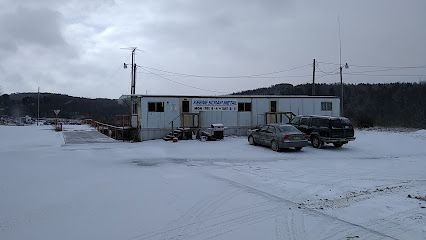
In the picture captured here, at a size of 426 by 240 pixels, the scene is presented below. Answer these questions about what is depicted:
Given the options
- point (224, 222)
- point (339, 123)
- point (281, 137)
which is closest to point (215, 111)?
point (281, 137)

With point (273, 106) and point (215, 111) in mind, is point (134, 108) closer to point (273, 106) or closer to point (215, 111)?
point (215, 111)

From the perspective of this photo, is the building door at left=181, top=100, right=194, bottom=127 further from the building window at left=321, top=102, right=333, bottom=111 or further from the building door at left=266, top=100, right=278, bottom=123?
the building window at left=321, top=102, right=333, bottom=111

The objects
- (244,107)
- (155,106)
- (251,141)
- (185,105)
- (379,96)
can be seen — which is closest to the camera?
(251,141)

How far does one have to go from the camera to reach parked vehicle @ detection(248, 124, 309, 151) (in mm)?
22531

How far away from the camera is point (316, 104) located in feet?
113

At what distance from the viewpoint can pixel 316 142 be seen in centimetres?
2459

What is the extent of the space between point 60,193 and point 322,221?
654cm

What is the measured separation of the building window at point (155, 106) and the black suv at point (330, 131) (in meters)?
10.9

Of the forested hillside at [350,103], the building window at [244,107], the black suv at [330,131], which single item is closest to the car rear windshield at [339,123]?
the black suv at [330,131]

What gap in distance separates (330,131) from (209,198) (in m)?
15.3

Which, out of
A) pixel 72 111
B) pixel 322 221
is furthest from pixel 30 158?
pixel 72 111

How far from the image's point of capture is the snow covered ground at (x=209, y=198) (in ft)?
23.9

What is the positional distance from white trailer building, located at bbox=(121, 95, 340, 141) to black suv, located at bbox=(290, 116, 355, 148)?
8133mm

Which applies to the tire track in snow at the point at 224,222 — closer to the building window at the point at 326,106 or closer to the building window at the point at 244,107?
the building window at the point at 244,107
